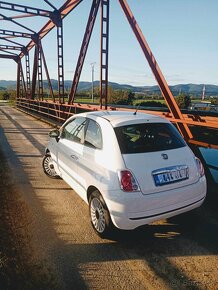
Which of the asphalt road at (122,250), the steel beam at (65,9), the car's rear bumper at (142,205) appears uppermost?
the steel beam at (65,9)

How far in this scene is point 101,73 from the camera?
9.28 metres

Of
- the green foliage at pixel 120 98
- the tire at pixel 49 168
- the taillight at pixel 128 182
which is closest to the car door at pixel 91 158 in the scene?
the taillight at pixel 128 182

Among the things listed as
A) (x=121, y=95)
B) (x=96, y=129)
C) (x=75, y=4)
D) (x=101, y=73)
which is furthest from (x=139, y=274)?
(x=121, y=95)

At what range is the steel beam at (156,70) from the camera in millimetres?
5711

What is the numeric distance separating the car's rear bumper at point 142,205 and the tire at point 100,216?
14 cm

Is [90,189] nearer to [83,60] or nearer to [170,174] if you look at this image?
[170,174]

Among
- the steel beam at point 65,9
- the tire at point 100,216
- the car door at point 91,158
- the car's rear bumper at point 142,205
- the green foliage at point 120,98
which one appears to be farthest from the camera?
the green foliage at point 120,98

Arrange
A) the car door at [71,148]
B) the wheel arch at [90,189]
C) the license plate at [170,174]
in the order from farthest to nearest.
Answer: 1. the car door at [71,148]
2. the wheel arch at [90,189]
3. the license plate at [170,174]

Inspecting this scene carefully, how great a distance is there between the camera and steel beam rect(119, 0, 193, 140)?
571 cm

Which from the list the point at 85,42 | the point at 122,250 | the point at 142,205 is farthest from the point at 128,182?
the point at 85,42

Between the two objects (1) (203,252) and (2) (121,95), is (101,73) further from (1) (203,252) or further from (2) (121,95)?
(2) (121,95)

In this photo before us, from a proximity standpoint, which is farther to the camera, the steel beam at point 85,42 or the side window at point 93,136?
the steel beam at point 85,42

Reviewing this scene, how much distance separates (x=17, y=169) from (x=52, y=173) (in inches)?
48.6

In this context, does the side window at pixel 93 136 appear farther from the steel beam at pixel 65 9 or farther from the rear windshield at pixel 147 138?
the steel beam at pixel 65 9
